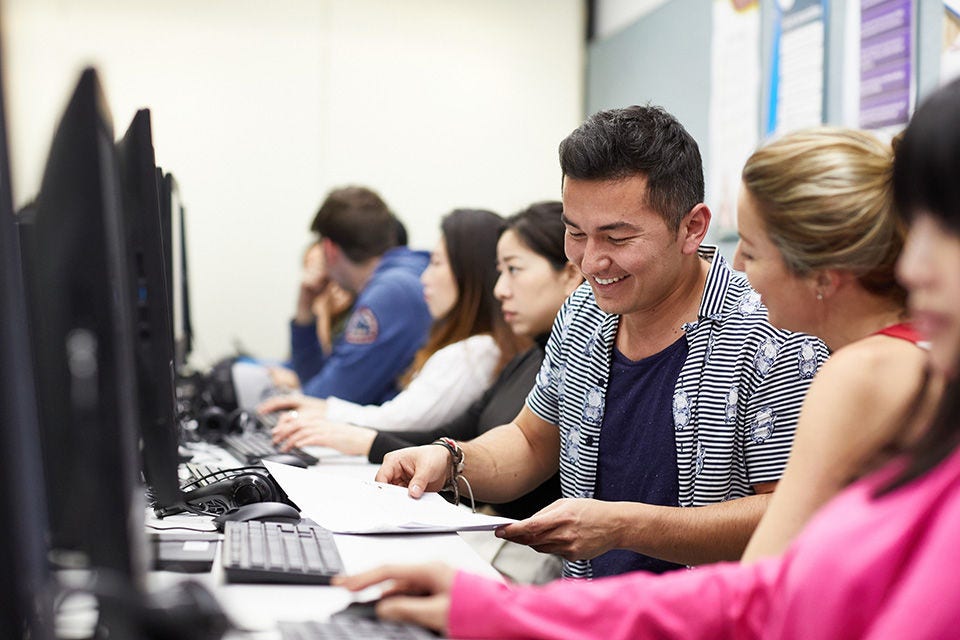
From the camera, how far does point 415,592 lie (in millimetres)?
936

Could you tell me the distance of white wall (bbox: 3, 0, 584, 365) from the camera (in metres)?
4.39

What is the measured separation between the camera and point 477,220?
2775 millimetres

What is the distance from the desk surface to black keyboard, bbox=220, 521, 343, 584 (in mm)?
11

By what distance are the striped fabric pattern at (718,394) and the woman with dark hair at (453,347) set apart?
699 mm

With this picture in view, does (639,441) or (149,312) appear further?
(639,441)

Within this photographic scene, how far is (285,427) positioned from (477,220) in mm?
862

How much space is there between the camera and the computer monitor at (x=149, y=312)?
1.15 meters

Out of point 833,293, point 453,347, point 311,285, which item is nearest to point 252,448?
point 453,347

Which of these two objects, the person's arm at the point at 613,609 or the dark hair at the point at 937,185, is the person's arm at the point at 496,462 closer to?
the person's arm at the point at 613,609

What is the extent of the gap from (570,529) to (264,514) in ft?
1.32

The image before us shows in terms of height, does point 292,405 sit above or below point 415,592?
below

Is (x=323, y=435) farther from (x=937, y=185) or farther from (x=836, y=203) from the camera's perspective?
(x=937, y=185)

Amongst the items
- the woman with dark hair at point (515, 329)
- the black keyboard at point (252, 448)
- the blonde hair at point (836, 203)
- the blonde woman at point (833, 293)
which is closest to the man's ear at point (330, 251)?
the black keyboard at point (252, 448)

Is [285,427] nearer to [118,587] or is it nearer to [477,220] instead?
[477,220]
